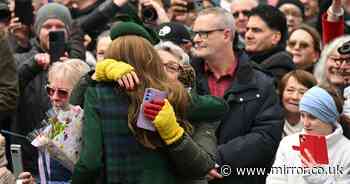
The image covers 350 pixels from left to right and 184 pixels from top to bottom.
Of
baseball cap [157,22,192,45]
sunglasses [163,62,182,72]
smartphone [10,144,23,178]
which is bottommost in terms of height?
smartphone [10,144,23,178]

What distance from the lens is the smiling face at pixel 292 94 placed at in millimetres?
8609

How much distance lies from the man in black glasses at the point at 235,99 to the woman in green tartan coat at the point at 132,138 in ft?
5.35

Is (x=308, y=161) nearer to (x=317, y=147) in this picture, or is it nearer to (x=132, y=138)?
(x=317, y=147)

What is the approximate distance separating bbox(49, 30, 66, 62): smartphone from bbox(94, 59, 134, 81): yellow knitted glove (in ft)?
9.41

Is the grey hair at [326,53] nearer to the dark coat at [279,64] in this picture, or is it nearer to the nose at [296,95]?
the nose at [296,95]

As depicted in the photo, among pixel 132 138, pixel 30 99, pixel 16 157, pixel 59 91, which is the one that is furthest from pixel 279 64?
pixel 132 138

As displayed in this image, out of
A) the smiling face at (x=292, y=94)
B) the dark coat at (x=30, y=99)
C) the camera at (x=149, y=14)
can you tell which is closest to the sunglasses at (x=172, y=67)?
the smiling face at (x=292, y=94)

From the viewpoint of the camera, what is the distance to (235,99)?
8164mm

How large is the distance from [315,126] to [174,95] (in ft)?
5.38

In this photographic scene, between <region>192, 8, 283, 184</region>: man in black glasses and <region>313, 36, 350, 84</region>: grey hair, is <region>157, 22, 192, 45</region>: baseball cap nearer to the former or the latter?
<region>192, 8, 283, 184</region>: man in black glasses

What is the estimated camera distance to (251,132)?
8125 millimetres

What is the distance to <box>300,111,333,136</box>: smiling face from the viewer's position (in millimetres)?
7410

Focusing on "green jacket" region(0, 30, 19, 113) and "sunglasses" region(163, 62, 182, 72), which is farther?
"green jacket" region(0, 30, 19, 113)

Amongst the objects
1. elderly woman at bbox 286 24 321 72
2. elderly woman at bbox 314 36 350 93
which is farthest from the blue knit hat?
elderly woman at bbox 286 24 321 72
